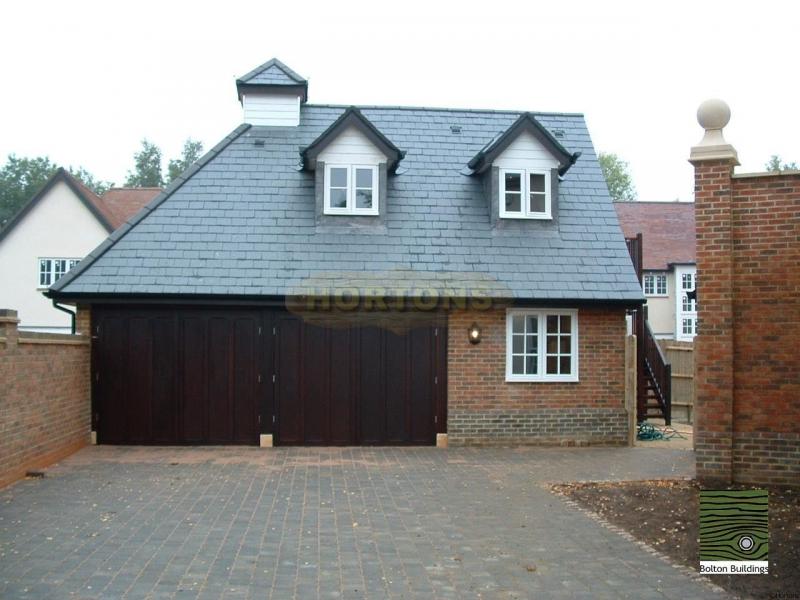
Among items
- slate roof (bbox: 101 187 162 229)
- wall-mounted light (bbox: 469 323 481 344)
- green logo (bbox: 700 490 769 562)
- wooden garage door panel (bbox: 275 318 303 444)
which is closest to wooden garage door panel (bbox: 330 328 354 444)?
wooden garage door panel (bbox: 275 318 303 444)

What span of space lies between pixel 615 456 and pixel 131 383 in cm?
808

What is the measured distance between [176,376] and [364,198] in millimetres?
4682

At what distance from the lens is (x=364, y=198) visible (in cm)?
1515

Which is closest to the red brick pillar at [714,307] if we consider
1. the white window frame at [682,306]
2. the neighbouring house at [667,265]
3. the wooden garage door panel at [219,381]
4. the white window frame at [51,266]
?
the wooden garage door panel at [219,381]

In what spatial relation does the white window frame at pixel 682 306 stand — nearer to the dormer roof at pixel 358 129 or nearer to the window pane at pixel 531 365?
the window pane at pixel 531 365

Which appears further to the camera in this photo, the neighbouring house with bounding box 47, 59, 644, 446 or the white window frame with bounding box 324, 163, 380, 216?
the white window frame with bounding box 324, 163, 380, 216

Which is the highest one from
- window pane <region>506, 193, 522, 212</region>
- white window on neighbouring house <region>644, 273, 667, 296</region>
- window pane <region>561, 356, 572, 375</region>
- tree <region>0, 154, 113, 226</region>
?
tree <region>0, 154, 113, 226</region>

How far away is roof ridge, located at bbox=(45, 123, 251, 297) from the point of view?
43.5 feet

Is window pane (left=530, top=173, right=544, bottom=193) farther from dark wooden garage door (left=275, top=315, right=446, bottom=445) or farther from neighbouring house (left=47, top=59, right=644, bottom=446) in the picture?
dark wooden garage door (left=275, top=315, right=446, bottom=445)

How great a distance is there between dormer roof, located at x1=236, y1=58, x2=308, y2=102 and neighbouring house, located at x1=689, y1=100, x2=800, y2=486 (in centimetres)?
921

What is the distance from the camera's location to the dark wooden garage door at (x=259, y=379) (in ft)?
44.6

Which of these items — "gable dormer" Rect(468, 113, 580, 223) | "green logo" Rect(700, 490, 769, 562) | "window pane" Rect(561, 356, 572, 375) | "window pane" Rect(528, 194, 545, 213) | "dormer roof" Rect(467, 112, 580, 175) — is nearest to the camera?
"green logo" Rect(700, 490, 769, 562)

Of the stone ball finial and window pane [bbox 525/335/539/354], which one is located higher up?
the stone ball finial

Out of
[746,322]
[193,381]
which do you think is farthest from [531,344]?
[193,381]
